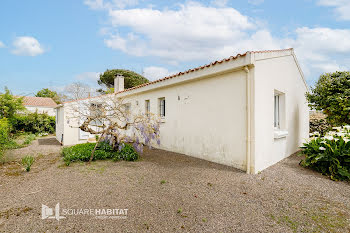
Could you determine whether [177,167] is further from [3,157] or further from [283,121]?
[3,157]

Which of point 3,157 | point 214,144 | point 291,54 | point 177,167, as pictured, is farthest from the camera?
point 291,54

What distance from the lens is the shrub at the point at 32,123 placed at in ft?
53.9

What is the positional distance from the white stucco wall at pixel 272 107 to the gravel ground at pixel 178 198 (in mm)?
635

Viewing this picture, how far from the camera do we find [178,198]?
12.3ft

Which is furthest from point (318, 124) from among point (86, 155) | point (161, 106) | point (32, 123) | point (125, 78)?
point (125, 78)

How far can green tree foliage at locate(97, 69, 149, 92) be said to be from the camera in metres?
28.8

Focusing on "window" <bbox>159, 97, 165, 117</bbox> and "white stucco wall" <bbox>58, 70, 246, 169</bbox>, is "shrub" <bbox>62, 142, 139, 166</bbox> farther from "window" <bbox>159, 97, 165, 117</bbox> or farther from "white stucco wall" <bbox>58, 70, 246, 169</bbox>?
"window" <bbox>159, 97, 165, 117</bbox>

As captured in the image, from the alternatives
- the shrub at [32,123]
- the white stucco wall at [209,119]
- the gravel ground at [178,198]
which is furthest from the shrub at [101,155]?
the shrub at [32,123]

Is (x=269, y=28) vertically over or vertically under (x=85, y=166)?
over

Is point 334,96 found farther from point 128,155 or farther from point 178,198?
point 128,155

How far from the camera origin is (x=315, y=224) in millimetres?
2967

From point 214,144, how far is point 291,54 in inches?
200

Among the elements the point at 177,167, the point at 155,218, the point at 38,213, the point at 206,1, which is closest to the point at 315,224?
the point at 155,218

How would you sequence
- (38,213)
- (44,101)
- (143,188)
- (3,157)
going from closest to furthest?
(38,213)
(143,188)
(3,157)
(44,101)
